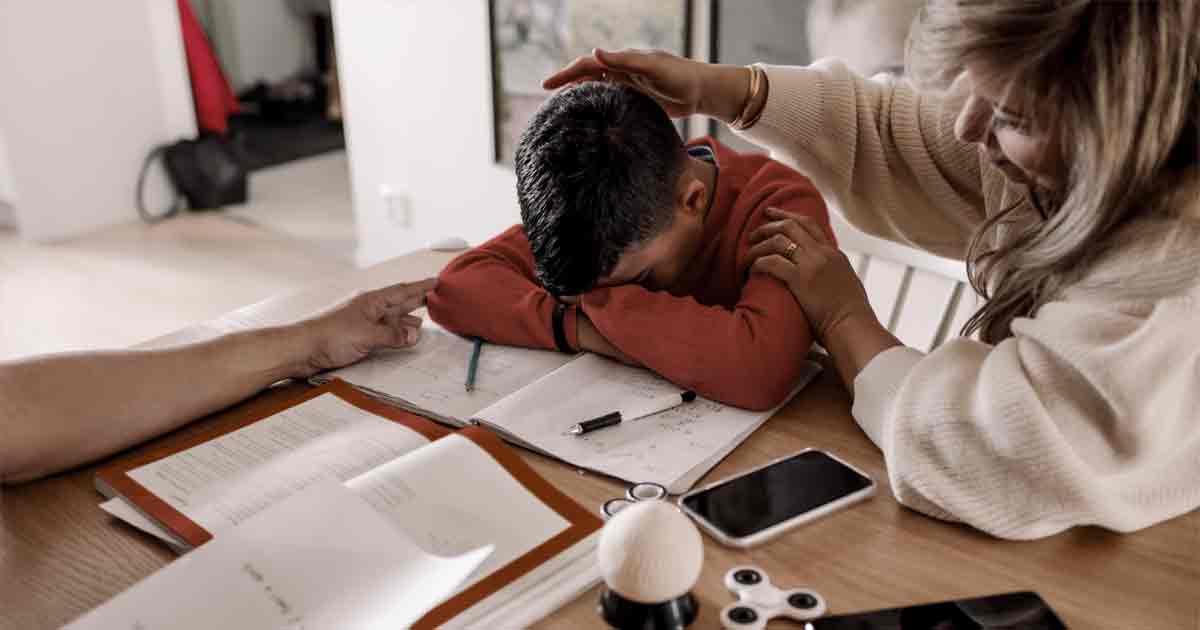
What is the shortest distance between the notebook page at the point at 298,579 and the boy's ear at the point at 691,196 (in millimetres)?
562

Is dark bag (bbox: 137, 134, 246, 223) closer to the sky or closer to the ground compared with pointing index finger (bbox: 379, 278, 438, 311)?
closer to the ground

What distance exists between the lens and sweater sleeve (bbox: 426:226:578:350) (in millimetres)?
1192

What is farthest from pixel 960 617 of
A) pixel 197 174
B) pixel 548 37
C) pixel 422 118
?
pixel 197 174

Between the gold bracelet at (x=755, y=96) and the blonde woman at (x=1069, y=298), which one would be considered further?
the gold bracelet at (x=755, y=96)

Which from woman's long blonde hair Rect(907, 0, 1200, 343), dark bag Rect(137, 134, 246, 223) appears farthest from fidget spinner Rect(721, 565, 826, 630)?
dark bag Rect(137, 134, 246, 223)

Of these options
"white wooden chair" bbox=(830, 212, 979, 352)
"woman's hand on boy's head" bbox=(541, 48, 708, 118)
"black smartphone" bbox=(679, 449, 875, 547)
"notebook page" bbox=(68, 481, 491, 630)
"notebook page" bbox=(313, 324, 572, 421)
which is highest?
"woman's hand on boy's head" bbox=(541, 48, 708, 118)

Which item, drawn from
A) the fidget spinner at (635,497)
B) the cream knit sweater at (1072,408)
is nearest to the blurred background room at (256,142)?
the cream knit sweater at (1072,408)

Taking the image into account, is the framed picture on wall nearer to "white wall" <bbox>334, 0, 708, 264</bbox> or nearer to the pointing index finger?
"white wall" <bbox>334, 0, 708, 264</bbox>

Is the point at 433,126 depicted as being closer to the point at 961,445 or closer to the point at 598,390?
the point at 598,390

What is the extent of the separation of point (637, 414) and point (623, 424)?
0.8 inches

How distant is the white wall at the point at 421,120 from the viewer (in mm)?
3027

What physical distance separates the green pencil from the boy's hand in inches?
5.1

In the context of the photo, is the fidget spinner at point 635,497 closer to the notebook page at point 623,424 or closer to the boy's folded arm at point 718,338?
the notebook page at point 623,424

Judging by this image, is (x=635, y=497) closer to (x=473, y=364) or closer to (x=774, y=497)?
(x=774, y=497)
